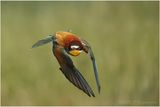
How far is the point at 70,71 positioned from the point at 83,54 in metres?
0.50

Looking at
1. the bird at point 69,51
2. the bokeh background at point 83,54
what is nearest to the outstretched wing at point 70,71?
the bird at point 69,51

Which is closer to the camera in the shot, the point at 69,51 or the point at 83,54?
the point at 69,51

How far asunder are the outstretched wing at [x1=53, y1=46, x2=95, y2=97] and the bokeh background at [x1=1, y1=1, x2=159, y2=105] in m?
0.40

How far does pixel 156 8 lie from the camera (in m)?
1.59

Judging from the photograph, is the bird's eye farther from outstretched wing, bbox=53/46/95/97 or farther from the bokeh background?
the bokeh background

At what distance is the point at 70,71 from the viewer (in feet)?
2.65

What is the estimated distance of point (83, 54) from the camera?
131cm

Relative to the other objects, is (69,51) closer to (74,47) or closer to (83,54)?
(74,47)

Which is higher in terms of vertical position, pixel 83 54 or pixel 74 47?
pixel 74 47

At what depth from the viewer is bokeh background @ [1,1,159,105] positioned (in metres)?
1.30

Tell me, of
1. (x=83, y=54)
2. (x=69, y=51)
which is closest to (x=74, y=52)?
(x=69, y=51)

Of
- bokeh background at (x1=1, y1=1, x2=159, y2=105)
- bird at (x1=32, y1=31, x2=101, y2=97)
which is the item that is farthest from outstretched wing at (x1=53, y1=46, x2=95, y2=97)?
bokeh background at (x1=1, y1=1, x2=159, y2=105)

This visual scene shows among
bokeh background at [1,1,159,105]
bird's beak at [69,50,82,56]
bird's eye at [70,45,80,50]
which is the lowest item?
bokeh background at [1,1,159,105]

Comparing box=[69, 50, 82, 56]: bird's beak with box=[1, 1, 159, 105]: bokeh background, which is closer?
box=[69, 50, 82, 56]: bird's beak
